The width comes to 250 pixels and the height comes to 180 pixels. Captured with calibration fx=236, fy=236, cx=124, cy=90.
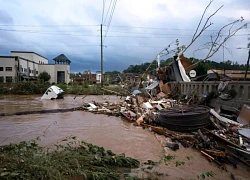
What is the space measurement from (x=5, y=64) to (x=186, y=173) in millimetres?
46013

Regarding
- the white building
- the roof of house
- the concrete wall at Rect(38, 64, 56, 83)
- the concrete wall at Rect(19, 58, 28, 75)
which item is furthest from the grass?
the roof of house

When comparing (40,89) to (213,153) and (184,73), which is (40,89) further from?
(213,153)

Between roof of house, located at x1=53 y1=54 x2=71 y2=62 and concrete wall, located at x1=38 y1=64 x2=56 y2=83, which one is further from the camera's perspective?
roof of house, located at x1=53 y1=54 x2=71 y2=62

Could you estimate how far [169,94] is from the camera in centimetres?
1549

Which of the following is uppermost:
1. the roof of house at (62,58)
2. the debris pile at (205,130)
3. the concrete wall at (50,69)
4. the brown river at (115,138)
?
the roof of house at (62,58)

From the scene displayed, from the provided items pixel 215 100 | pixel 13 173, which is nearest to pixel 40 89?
pixel 215 100

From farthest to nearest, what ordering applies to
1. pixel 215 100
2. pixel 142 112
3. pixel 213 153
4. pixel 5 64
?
pixel 5 64, pixel 142 112, pixel 215 100, pixel 213 153

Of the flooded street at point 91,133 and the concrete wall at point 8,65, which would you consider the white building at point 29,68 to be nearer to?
the concrete wall at point 8,65

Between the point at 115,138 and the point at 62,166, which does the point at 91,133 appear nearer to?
the point at 115,138

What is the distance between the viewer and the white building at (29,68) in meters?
43.8

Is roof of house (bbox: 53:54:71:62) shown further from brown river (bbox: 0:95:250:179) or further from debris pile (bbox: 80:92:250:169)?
debris pile (bbox: 80:92:250:169)

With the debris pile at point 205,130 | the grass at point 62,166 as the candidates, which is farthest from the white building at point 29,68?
the grass at point 62,166

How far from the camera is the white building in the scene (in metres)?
43.8

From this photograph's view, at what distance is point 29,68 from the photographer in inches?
1953
